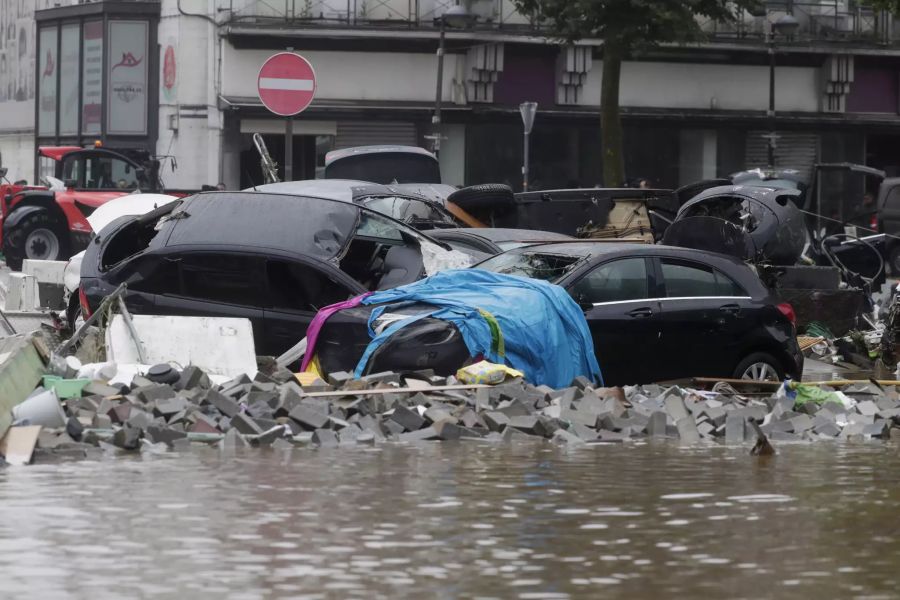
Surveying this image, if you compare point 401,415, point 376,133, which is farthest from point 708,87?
point 401,415

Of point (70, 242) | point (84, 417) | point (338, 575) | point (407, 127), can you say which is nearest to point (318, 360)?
point (84, 417)

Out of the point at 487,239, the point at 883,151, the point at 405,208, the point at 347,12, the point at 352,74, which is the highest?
the point at 347,12

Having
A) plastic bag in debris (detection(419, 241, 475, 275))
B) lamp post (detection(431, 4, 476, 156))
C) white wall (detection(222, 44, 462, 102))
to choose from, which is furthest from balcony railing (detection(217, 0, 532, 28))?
plastic bag in debris (detection(419, 241, 475, 275))

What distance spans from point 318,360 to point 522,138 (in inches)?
1168

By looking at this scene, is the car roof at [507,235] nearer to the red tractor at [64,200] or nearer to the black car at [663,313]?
the black car at [663,313]

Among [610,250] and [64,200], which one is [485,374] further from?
[64,200]

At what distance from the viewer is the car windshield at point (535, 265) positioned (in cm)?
1409

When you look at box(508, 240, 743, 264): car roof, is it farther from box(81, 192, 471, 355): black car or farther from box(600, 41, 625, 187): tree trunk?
box(600, 41, 625, 187): tree trunk

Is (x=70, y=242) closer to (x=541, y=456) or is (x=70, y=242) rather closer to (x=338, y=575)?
(x=541, y=456)

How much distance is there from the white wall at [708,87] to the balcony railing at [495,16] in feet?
3.12

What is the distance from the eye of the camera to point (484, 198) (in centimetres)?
2064

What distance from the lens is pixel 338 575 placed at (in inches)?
272

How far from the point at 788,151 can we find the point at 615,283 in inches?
1240

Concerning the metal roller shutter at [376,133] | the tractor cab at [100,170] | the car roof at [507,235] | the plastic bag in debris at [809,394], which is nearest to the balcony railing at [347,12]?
the metal roller shutter at [376,133]
